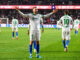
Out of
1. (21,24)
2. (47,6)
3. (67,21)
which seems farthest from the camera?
(47,6)

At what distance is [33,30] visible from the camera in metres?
10.2

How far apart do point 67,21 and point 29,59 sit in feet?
12.8

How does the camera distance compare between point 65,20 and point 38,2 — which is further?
point 38,2

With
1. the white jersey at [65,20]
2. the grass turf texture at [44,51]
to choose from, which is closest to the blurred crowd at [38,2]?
the grass turf texture at [44,51]

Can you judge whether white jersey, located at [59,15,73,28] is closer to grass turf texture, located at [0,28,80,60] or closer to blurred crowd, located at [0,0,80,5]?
grass turf texture, located at [0,28,80,60]

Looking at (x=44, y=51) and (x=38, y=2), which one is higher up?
(x=44, y=51)

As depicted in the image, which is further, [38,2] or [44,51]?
[38,2]

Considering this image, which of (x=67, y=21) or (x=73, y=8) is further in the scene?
(x=73, y=8)

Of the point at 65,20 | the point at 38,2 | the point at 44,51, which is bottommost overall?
the point at 38,2

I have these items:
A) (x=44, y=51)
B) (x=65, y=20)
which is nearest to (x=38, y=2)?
(x=65, y=20)

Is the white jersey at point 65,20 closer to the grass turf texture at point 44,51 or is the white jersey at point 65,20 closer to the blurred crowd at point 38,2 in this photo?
the grass turf texture at point 44,51

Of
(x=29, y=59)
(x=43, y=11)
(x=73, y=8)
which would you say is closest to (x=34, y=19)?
(x=29, y=59)

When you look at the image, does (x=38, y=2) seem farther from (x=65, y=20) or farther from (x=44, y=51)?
(x=44, y=51)

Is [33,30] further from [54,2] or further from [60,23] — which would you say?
[54,2]
